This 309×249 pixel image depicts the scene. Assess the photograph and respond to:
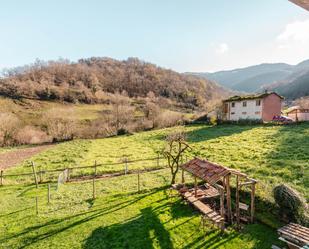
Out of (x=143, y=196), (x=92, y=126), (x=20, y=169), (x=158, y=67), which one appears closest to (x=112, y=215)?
(x=143, y=196)

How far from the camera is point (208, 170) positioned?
12.5m

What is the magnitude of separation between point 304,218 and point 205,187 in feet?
21.2

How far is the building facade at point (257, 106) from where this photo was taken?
43344 mm

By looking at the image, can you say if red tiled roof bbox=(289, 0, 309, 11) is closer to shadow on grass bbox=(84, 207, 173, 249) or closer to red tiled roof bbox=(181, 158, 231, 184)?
red tiled roof bbox=(181, 158, 231, 184)

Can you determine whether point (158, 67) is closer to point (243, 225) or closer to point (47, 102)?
point (47, 102)

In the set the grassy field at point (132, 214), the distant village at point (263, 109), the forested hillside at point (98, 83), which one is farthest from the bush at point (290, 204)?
the forested hillside at point (98, 83)

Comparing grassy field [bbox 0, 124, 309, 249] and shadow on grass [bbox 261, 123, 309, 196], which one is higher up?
shadow on grass [bbox 261, 123, 309, 196]

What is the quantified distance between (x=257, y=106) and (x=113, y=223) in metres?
38.3

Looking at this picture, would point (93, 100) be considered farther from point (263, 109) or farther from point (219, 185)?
point (219, 185)

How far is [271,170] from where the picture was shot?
55.6ft

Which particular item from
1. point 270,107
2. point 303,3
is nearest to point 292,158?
point 303,3

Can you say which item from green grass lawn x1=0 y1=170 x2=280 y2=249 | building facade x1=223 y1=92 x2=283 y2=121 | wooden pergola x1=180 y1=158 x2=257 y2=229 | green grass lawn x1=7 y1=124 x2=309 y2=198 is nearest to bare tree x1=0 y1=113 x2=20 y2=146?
green grass lawn x1=7 y1=124 x2=309 y2=198

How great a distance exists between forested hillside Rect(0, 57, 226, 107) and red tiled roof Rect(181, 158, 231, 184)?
271ft

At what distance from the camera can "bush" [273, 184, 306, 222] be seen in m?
10.8
